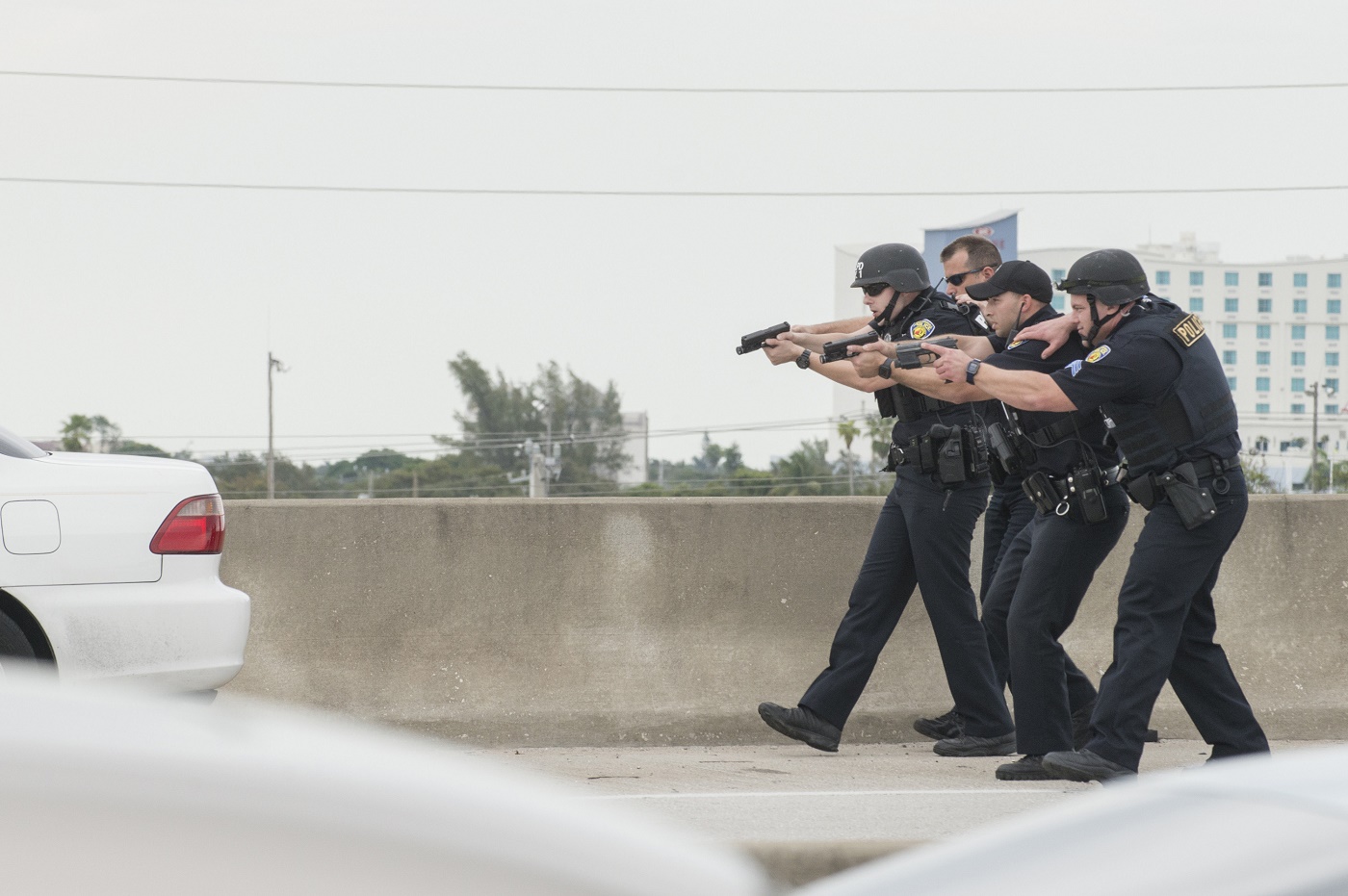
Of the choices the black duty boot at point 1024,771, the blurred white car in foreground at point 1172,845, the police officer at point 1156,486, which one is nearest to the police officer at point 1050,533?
the black duty boot at point 1024,771

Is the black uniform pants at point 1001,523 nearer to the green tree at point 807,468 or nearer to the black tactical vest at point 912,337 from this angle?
the black tactical vest at point 912,337

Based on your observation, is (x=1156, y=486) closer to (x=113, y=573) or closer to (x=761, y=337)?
(x=761, y=337)

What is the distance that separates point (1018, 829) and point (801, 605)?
5816 mm

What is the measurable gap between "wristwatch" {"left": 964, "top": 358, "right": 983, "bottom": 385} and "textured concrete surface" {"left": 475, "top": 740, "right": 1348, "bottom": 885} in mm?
1504

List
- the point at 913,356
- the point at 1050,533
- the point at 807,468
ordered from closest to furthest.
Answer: the point at 1050,533
the point at 913,356
the point at 807,468

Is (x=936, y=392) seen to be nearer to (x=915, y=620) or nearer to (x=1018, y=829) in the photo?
(x=915, y=620)

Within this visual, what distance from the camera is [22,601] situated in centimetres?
530

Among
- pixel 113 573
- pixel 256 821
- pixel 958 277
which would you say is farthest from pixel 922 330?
pixel 256 821

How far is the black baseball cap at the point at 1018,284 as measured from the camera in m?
6.45

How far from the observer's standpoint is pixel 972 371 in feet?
19.7

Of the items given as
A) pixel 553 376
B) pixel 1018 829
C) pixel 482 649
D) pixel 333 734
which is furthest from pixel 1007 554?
pixel 553 376

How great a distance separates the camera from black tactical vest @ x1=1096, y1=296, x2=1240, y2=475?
5.64 meters

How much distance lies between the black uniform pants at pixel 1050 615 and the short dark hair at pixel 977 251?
142cm

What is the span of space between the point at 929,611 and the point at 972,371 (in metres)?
1.17
